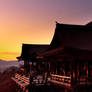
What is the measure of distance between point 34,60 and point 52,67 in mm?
9249

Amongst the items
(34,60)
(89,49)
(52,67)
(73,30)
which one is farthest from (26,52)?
(89,49)

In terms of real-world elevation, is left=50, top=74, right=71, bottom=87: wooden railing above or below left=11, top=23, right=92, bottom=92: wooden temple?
below

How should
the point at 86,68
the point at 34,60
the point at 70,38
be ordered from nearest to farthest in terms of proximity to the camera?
the point at 70,38
the point at 86,68
the point at 34,60

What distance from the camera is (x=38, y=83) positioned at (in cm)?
1738

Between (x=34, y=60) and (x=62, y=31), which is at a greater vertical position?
(x=62, y=31)

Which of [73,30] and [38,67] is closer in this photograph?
[73,30]

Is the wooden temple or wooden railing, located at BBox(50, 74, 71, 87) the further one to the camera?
wooden railing, located at BBox(50, 74, 71, 87)

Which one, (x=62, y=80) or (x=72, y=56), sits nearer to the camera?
(x=72, y=56)

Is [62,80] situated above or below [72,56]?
below

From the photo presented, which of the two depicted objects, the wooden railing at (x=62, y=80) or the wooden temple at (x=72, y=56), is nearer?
the wooden temple at (x=72, y=56)

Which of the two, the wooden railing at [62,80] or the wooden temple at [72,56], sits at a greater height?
the wooden temple at [72,56]

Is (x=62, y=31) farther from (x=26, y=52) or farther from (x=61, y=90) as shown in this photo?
(x=26, y=52)

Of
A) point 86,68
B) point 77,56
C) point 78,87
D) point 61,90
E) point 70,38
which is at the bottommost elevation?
point 61,90

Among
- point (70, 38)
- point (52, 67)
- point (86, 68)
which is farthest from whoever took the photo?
point (52, 67)
